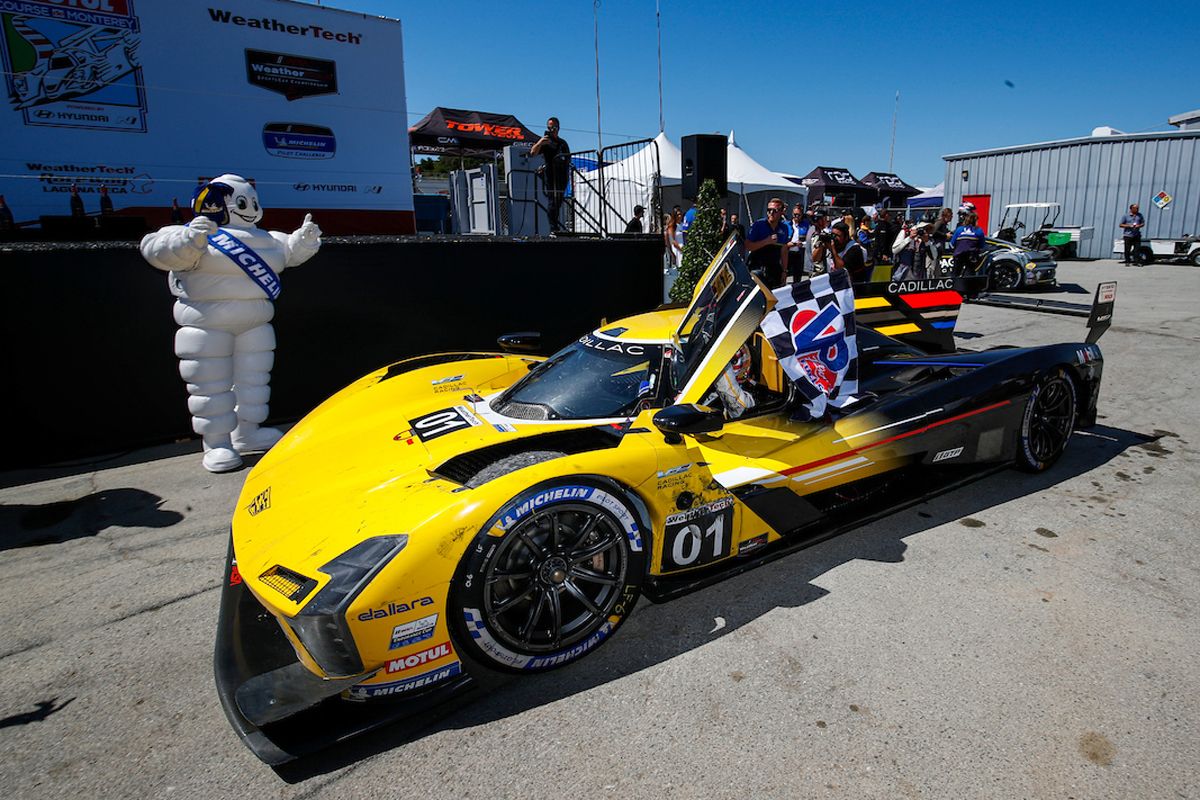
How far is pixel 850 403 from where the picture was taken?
3.48 metres

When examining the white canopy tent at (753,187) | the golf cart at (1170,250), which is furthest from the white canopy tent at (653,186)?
the golf cart at (1170,250)

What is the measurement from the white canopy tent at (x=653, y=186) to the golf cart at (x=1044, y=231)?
654cm

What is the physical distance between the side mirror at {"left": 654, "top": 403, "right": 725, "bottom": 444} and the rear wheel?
8.25 ft

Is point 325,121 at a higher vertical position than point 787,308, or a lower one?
higher

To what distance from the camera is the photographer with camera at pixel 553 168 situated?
1001 cm

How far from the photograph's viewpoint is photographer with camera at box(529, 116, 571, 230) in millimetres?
10008

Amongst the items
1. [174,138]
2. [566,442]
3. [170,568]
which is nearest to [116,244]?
[170,568]

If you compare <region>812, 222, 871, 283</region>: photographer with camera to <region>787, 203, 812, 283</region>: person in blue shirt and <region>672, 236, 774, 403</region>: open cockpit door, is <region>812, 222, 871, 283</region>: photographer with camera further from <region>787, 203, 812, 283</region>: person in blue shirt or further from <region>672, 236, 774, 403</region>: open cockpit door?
<region>672, 236, 774, 403</region>: open cockpit door

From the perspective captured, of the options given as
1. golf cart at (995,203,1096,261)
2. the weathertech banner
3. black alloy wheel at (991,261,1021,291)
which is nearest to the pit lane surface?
the weathertech banner

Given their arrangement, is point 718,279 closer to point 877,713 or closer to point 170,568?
point 877,713

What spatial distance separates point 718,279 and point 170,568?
324 cm

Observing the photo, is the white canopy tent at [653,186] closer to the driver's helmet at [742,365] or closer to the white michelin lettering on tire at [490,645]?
the driver's helmet at [742,365]

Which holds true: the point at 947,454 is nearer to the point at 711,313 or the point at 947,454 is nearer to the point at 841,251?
the point at 711,313

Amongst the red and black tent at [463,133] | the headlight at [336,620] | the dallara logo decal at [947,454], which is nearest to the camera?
the headlight at [336,620]
